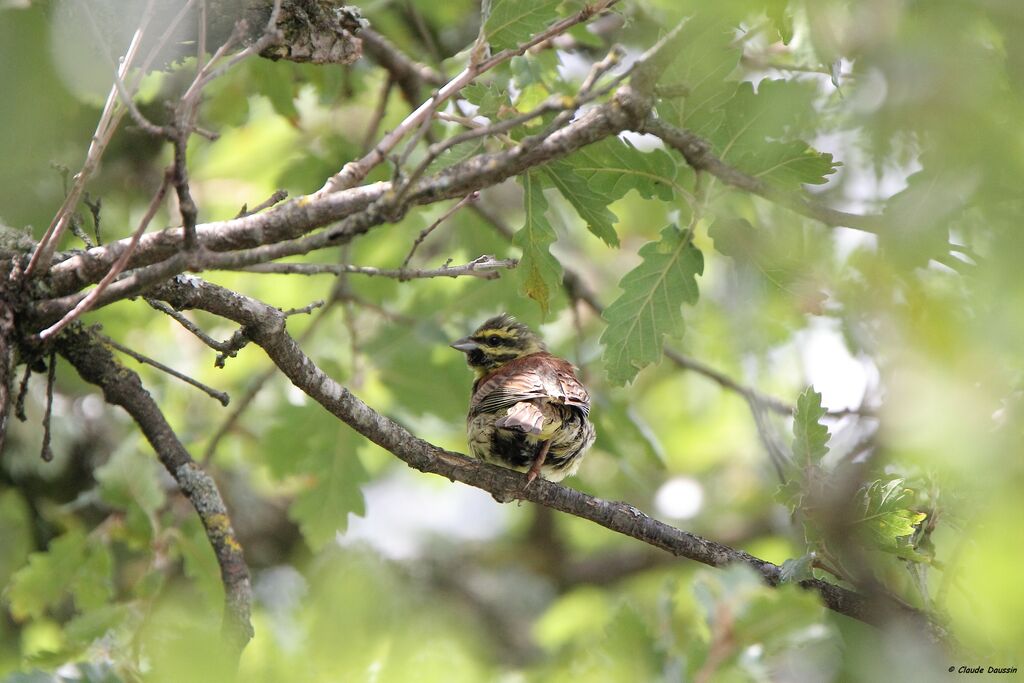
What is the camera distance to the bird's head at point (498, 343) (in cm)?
655

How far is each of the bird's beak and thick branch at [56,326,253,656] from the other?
91.2 inches

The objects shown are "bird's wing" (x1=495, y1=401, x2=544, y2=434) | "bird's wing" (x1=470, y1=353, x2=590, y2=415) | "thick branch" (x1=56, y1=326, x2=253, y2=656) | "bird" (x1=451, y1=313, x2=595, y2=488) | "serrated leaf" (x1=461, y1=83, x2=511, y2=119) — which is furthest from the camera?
"bird's wing" (x1=470, y1=353, x2=590, y2=415)

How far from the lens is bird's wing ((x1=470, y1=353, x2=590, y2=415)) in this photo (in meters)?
5.20

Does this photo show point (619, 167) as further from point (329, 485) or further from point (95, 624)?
point (95, 624)

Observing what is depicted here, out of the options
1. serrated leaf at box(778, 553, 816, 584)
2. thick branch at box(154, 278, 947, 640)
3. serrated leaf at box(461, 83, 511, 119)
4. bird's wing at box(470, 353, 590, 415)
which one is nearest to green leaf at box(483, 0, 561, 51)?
Result: serrated leaf at box(461, 83, 511, 119)

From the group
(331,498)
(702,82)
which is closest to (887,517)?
(702,82)

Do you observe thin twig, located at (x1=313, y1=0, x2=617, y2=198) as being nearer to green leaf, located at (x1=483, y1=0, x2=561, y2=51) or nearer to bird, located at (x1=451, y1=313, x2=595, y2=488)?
green leaf, located at (x1=483, y1=0, x2=561, y2=51)

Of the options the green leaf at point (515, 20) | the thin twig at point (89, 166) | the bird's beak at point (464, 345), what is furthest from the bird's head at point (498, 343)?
the thin twig at point (89, 166)

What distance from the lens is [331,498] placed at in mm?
6172

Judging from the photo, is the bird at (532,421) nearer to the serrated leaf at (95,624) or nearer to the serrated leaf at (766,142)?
the serrated leaf at (766,142)

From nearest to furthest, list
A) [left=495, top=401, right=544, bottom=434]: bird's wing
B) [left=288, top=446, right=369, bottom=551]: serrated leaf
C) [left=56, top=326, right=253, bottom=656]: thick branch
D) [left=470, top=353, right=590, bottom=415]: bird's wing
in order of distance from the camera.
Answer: [left=56, top=326, right=253, bottom=656]: thick branch → [left=495, top=401, right=544, bottom=434]: bird's wing → [left=470, top=353, right=590, bottom=415]: bird's wing → [left=288, top=446, right=369, bottom=551]: serrated leaf

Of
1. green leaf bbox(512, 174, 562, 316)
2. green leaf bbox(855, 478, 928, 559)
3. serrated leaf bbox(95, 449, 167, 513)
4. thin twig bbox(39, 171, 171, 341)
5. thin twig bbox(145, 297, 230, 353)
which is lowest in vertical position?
green leaf bbox(855, 478, 928, 559)

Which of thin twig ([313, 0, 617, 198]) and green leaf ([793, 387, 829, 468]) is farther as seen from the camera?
green leaf ([793, 387, 829, 468])

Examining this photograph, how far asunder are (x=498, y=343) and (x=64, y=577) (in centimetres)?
298
